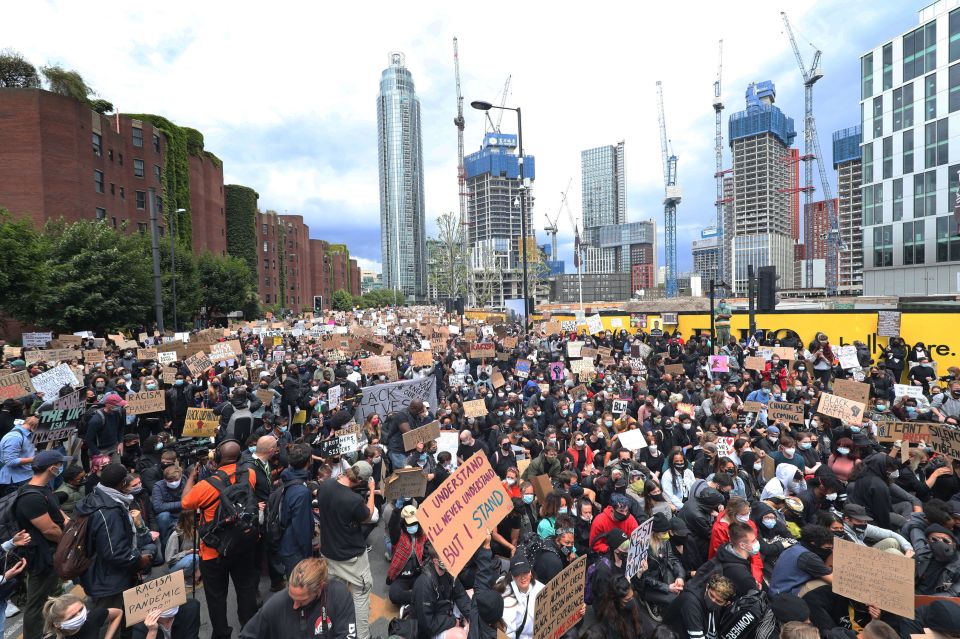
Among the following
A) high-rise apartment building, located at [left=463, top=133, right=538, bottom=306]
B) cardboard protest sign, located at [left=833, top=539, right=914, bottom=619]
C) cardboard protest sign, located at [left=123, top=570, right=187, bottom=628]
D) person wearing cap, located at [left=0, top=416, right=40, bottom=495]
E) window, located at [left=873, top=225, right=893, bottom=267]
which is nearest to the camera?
cardboard protest sign, located at [left=833, top=539, right=914, bottom=619]

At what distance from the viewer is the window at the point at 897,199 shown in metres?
54.4

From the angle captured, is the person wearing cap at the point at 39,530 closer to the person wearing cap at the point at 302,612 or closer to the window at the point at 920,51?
the person wearing cap at the point at 302,612

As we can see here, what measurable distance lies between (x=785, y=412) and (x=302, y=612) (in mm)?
9385

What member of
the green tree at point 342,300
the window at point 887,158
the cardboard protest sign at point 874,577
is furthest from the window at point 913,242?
the green tree at point 342,300

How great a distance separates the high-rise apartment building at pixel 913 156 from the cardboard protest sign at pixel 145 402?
64.0 m

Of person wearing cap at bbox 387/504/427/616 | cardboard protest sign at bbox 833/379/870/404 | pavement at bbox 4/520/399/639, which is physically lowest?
pavement at bbox 4/520/399/639

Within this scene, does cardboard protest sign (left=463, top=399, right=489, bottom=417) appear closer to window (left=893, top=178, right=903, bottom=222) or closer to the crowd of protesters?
the crowd of protesters

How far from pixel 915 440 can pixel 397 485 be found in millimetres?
7916

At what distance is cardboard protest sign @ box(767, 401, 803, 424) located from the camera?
30.7 ft

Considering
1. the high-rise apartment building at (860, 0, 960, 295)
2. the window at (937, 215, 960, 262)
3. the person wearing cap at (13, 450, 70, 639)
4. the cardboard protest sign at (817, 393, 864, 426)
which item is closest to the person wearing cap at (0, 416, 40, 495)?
the person wearing cap at (13, 450, 70, 639)

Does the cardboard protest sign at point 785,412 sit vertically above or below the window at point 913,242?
below

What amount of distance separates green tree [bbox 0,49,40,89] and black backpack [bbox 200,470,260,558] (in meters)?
46.0

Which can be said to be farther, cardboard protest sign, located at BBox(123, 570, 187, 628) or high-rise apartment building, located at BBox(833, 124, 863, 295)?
high-rise apartment building, located at BBox(833, 124, 863, 295)

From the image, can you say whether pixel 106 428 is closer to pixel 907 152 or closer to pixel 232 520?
pixel 232 520
